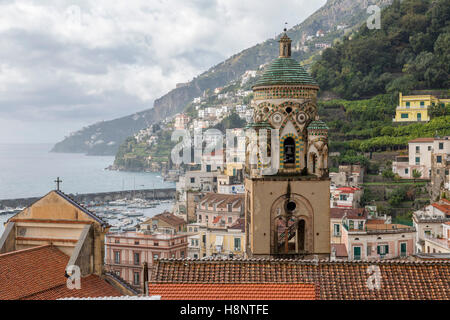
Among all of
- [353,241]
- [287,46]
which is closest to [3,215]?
[353,241]

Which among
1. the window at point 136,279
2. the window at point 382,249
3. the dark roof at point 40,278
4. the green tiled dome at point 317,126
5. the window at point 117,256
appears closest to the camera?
the dark roof at point 40,278

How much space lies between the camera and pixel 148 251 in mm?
35938

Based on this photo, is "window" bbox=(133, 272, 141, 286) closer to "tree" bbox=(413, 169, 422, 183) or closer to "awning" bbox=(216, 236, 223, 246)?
"awning" bbox=(216, 236, 223, 246)

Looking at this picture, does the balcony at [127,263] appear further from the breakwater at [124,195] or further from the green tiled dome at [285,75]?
the breakwater at [124,195]

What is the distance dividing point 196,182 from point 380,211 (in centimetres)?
3178

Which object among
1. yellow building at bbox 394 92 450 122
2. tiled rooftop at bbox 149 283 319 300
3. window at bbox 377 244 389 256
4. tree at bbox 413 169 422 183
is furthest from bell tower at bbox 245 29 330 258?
yellow building at bbox 394 92 450 122

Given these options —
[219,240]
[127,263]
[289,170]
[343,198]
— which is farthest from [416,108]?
[289,170]

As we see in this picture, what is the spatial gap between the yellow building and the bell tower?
200ft

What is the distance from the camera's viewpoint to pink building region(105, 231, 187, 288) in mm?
35750

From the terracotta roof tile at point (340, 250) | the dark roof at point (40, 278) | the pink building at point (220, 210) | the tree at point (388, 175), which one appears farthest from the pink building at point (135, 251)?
the tree at point (388, 175)

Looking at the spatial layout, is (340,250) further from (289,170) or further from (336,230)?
(289,170)

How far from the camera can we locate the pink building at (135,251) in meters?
35.8

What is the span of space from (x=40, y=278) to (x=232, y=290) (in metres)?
3.82
